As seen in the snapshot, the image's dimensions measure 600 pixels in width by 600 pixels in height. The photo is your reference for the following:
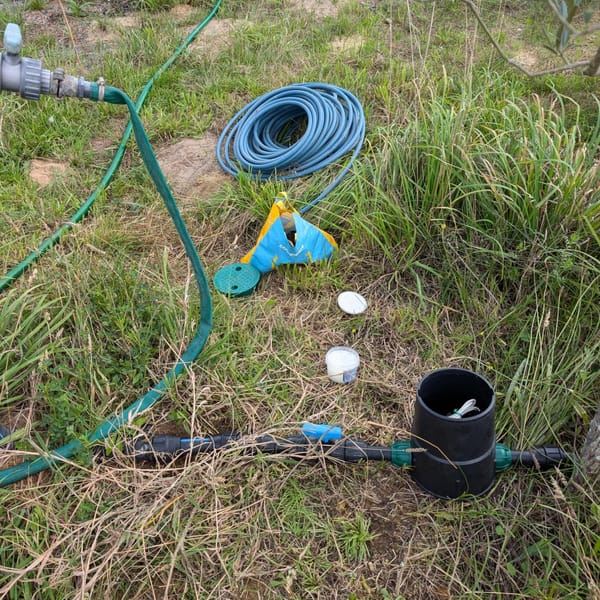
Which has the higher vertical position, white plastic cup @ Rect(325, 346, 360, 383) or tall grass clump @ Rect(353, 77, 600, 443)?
tall grass clump @ Rect(353, 77, 600, 443)

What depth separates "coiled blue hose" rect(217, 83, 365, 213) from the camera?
3.56m

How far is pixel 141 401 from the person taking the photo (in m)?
2.36

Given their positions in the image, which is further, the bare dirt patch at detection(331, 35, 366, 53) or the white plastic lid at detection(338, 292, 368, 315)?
the bare dirt patch at detection(331, 35, 366, 53)

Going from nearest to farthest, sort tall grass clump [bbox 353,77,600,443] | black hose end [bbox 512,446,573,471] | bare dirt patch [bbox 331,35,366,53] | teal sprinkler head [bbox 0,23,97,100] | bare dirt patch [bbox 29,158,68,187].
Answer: teal sprinkler head [bbox 0,23,97,100] → black hose end [bbox 512,446,573,471] → tall grass clump [bbox 353,77,600,443] → bare dirt patch [bbox 29,158,68,187] → bare dirt patch [bbox 331,35,366,53]

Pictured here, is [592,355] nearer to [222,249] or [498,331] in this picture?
[498,331]

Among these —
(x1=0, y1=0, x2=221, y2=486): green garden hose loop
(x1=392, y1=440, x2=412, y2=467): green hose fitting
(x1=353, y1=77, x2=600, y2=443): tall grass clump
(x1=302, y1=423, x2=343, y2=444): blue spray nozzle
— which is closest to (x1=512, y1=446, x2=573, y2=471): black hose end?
(x1=353, y1=77, x2=600, y2=443): tall grass clump

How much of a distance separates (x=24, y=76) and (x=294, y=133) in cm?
247

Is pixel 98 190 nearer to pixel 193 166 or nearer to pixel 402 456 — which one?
pixel 193 166

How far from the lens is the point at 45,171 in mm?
3773

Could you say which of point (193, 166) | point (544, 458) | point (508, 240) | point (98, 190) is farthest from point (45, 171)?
point (544, 458)

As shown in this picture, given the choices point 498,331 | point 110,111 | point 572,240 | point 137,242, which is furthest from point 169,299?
point 110,111

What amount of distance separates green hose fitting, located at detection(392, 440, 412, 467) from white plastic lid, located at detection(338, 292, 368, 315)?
758mm

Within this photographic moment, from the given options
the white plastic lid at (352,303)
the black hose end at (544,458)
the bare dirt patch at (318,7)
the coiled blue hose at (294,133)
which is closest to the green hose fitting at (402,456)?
the black hose end at (544,458)

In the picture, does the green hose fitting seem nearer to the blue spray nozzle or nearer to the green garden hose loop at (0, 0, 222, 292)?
the blue spray nozzle
